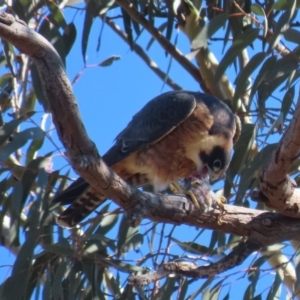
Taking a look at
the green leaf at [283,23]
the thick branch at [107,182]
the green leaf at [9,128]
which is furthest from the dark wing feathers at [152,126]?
the thick branch at [107,182]

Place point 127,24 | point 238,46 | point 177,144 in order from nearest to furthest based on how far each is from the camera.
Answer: point 238,46
point 177,144
point 127,24

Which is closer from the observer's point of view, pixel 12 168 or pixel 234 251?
pixel 234 251

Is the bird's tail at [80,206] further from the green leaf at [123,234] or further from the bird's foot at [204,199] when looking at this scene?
the bird's foot at [204,199]

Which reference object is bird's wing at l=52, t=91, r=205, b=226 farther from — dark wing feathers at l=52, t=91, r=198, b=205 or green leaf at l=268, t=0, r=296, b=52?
green leaf at l=268, t=0, r=296, b=52

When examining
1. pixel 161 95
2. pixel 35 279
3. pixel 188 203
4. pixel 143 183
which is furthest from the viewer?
pixel 161 95

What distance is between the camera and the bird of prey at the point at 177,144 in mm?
3822

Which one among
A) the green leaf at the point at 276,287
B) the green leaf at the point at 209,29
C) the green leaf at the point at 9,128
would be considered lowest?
the green leaf at the point at 276,287

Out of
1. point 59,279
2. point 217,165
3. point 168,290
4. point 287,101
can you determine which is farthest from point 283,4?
point 59,279

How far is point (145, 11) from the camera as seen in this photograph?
4410 millimetres

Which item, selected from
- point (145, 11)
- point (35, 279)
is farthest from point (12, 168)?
point (145, 11)

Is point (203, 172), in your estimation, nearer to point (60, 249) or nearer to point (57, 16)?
point (60, 249)

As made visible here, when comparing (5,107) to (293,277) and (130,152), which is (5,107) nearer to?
(130,152)

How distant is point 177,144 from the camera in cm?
389

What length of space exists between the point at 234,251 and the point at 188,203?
231mm
